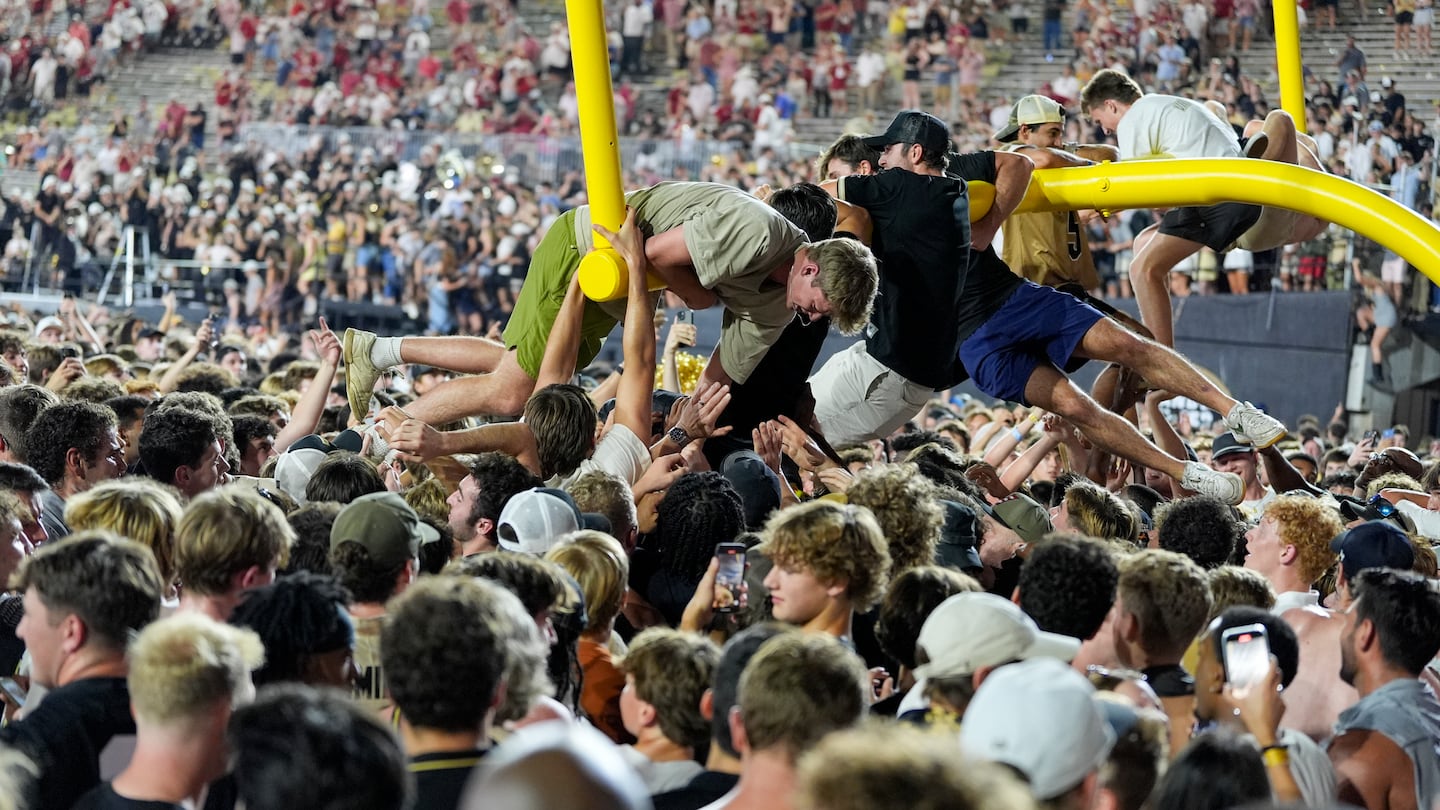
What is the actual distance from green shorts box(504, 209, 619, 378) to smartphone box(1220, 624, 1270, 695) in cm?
338

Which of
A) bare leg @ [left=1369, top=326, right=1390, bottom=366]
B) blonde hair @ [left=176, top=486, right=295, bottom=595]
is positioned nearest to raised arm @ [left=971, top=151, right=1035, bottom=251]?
blonde hair @ [left=176, top=486, right=295, bottom=595]

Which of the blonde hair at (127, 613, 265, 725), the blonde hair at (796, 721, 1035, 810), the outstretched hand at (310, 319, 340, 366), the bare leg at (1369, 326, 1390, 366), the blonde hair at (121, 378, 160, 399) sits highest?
the blonde hair at (796, 721, 1035, 810)

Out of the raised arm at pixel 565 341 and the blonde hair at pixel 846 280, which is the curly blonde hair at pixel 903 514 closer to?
the blonde hair at pixel 846 280

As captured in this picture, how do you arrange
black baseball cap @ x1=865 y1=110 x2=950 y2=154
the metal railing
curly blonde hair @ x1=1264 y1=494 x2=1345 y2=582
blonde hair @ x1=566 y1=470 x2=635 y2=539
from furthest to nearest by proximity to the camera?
the metal railing < black baseball cap @ x1=865 y1=110 x2=950 y2=154 < curly blonde hair @ x1=1264 y1=494 x2=1345 y2=582 < blonde hair @ x1=566 y1=470 x2=635 y2=539

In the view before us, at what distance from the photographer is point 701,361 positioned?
10.1m

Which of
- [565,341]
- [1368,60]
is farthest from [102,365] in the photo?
[1368,60]

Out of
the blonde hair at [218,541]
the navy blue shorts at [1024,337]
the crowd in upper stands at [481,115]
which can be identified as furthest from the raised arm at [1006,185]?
the crowd in upper stands at [481,115]

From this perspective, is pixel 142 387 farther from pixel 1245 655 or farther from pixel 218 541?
pixel 1245 655

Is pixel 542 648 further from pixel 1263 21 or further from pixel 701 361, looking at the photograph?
pixel 1263 21

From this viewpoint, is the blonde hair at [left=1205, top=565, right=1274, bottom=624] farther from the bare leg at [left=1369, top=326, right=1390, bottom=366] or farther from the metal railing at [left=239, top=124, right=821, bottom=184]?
the metal railing at [left=239, top=124, right=821, bottom=184]

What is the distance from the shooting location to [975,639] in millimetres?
3143

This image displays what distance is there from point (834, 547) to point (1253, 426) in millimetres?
3306

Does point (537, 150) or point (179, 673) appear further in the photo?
point (537, 150)

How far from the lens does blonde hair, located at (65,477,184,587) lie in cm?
388
